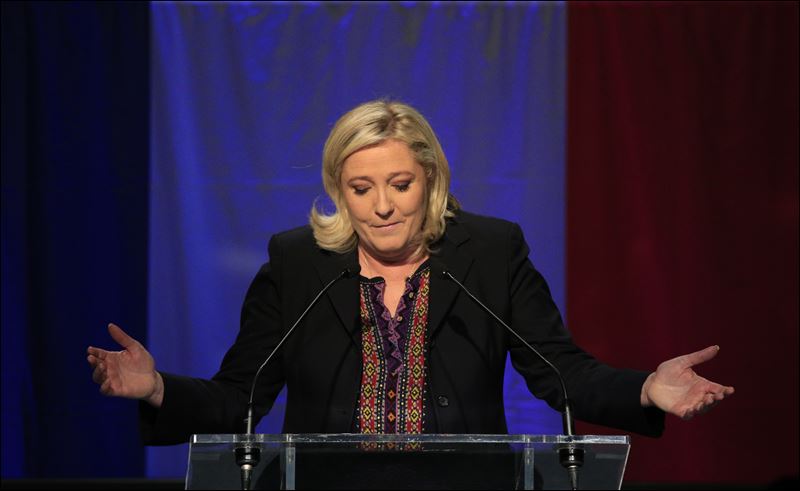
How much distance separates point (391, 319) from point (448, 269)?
0.17 metres

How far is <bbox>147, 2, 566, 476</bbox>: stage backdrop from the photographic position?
4.36m

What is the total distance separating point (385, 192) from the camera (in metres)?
2.53

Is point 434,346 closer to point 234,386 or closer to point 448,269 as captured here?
point 448,269

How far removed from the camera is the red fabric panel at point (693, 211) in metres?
4.30

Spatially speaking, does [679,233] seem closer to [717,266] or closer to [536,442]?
[717,266]

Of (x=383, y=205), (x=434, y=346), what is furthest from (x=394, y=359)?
(x=383, y=205)

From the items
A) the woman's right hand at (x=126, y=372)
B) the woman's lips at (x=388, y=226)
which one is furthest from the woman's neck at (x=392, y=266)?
the woman's right hand at (x=126, y=372)

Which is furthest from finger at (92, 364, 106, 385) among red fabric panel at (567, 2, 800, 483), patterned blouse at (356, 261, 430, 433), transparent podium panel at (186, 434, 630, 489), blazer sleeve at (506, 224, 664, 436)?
red fabric panel at (567, 2, 800, 483)

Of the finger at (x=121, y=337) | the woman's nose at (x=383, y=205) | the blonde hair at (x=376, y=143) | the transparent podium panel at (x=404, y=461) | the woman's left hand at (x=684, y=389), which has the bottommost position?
the transparent podium panel at (x=404, y=461)

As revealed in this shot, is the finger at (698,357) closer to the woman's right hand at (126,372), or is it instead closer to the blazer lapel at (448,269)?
the blazer lapel at (448,269)

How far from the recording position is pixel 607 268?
4.33m

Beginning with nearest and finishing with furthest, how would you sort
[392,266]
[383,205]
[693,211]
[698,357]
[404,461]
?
[404,461], [698,357], [383,205], [392,266], [693,211]

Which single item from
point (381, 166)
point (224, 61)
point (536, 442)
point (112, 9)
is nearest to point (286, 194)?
point (224, 61)

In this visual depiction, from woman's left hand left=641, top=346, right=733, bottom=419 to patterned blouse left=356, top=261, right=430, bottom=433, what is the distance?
0.51 meters
